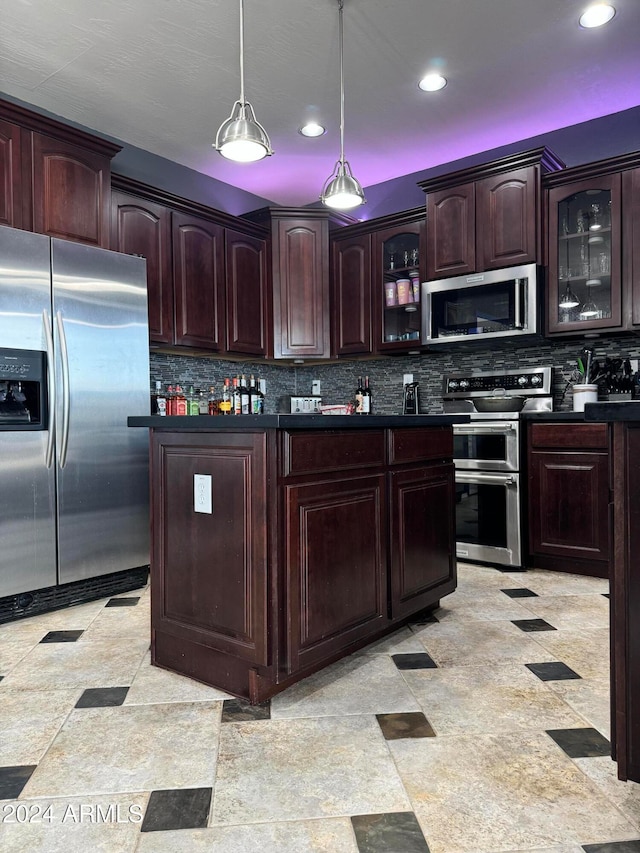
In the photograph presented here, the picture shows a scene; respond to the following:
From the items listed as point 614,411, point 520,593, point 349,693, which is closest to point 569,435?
point 520,593

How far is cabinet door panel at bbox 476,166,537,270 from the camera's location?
3.57 meters

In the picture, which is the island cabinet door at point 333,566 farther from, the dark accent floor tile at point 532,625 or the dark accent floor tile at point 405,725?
the dark accent floor tile at point 532,625

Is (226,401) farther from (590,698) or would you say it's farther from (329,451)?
(590,698)

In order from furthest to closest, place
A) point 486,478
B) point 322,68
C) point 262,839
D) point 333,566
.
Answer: point 486,478 < point 322,68 < point 333,566 < point 262,839

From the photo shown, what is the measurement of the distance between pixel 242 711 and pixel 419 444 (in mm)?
1205

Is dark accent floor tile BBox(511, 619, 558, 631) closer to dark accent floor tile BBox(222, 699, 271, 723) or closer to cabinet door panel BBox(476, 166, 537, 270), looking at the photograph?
dark accent floor tile BBox(222, 699, 271, 723)

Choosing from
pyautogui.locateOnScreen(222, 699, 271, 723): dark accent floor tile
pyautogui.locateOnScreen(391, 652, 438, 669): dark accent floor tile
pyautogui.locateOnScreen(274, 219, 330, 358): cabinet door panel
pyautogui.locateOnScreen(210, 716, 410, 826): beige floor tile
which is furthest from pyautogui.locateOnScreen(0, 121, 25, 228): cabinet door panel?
pyautogui.locateOnScreen(391, 652, 438, 669): dark accent floor tile

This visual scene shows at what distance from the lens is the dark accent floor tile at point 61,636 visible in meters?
2.40

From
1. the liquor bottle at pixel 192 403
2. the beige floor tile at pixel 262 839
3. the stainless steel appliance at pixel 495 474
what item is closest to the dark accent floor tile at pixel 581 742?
the beige floor tile at pixel 262 839

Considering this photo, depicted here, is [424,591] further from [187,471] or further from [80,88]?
[80,88]

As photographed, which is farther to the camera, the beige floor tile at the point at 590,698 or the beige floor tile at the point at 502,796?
the beige floor tile at the point at 590,698

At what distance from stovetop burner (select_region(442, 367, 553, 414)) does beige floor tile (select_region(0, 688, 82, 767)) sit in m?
2.66

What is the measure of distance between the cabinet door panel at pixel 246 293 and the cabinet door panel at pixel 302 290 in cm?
12

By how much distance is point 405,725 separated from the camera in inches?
65.3
